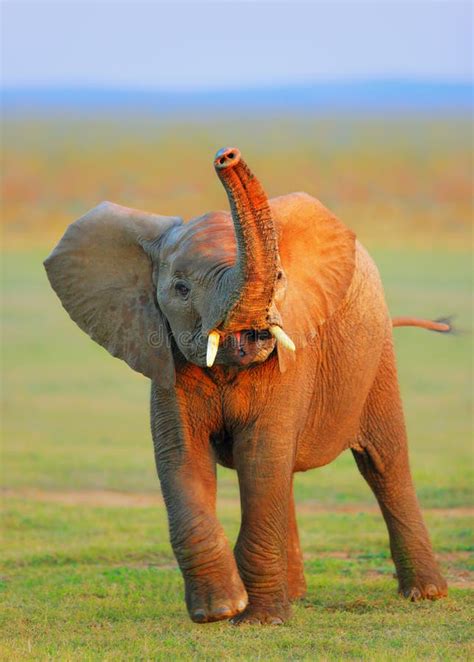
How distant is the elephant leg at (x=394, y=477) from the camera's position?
10492mm

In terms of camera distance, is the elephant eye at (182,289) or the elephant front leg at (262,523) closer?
the elephant eye at (182,289)

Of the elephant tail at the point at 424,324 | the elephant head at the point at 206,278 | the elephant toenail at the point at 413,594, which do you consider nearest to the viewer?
the elephant head at the point at 206,278

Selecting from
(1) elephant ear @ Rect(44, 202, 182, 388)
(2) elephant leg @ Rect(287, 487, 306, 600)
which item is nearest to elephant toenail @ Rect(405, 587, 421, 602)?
(2) elephant leg @ Rect(287, 487, 306, 600)

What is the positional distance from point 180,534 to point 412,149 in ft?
284

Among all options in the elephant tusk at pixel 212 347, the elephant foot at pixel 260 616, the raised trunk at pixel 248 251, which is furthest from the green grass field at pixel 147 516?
the raised trunk at pixel 248 251

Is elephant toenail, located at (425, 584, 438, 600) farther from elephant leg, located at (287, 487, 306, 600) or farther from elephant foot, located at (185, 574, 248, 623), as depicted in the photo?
elephant foot, located at (185, 574, 248, 623)

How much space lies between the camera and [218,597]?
8.55 m

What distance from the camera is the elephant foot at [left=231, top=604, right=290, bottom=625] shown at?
8867mm

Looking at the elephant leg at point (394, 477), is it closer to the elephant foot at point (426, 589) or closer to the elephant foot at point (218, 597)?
the elephant foot at point (426, 589)

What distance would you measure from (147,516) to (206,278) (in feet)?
21.4

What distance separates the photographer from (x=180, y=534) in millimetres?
8680

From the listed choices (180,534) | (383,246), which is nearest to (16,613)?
(180,534)

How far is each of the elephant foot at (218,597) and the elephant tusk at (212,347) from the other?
116cm

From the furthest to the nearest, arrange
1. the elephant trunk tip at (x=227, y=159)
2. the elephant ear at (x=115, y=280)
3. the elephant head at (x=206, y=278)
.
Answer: the elephant ear at (x=115, y=280)
the elephant head at (x=206, y=278)
the elephant trunk tip at (x=227, y=159)
